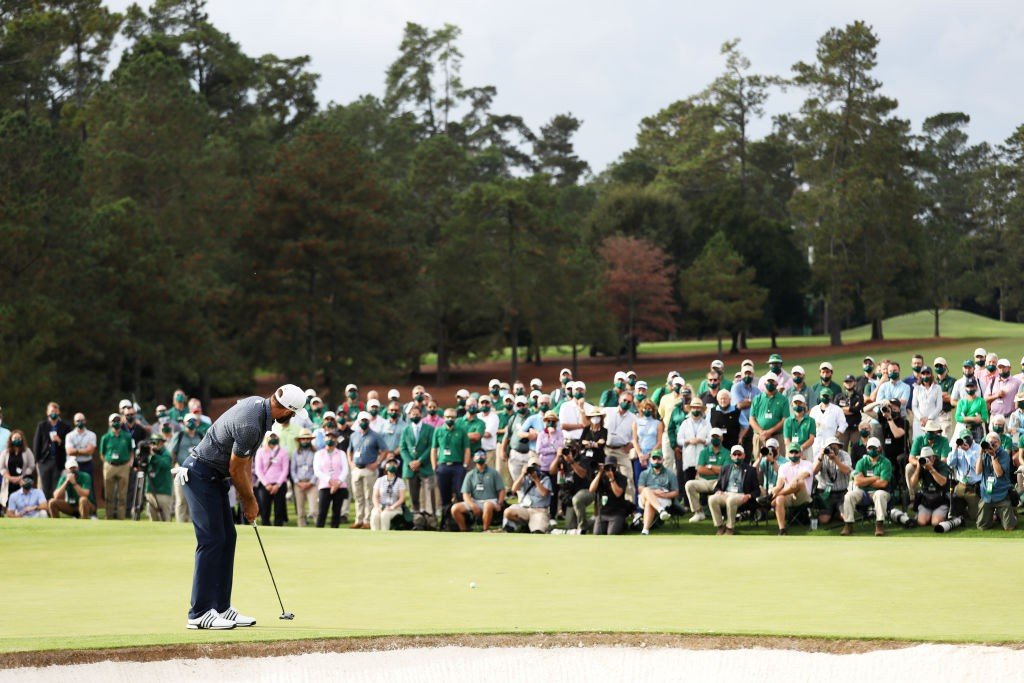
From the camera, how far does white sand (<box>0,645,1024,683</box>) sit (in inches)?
320

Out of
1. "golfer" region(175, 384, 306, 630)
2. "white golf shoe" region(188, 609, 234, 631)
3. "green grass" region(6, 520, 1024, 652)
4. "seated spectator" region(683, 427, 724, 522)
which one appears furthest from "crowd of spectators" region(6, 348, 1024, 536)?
"white golf shoe" region(188, 609, 234, 631)

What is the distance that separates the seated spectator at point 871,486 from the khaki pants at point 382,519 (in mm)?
7183

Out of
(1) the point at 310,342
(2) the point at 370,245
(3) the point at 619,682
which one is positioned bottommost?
(3) the point at 619,682

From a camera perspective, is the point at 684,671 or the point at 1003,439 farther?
the point at 1003,439

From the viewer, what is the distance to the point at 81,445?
74.3 ft

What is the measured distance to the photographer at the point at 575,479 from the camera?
19.7 m

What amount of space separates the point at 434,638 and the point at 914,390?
13913 millimetres

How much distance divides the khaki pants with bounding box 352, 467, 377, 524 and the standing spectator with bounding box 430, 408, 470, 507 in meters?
1.26

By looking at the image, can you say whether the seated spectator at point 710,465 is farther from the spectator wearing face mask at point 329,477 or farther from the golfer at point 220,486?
the golfer at point 220,486

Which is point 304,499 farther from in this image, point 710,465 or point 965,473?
point 965,473

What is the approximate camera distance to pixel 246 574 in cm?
1292

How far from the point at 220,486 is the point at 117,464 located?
1419cm

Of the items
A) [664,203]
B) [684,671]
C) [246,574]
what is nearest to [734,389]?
[246,574]

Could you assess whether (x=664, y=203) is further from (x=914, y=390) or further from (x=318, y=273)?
(x=914, y=390)
